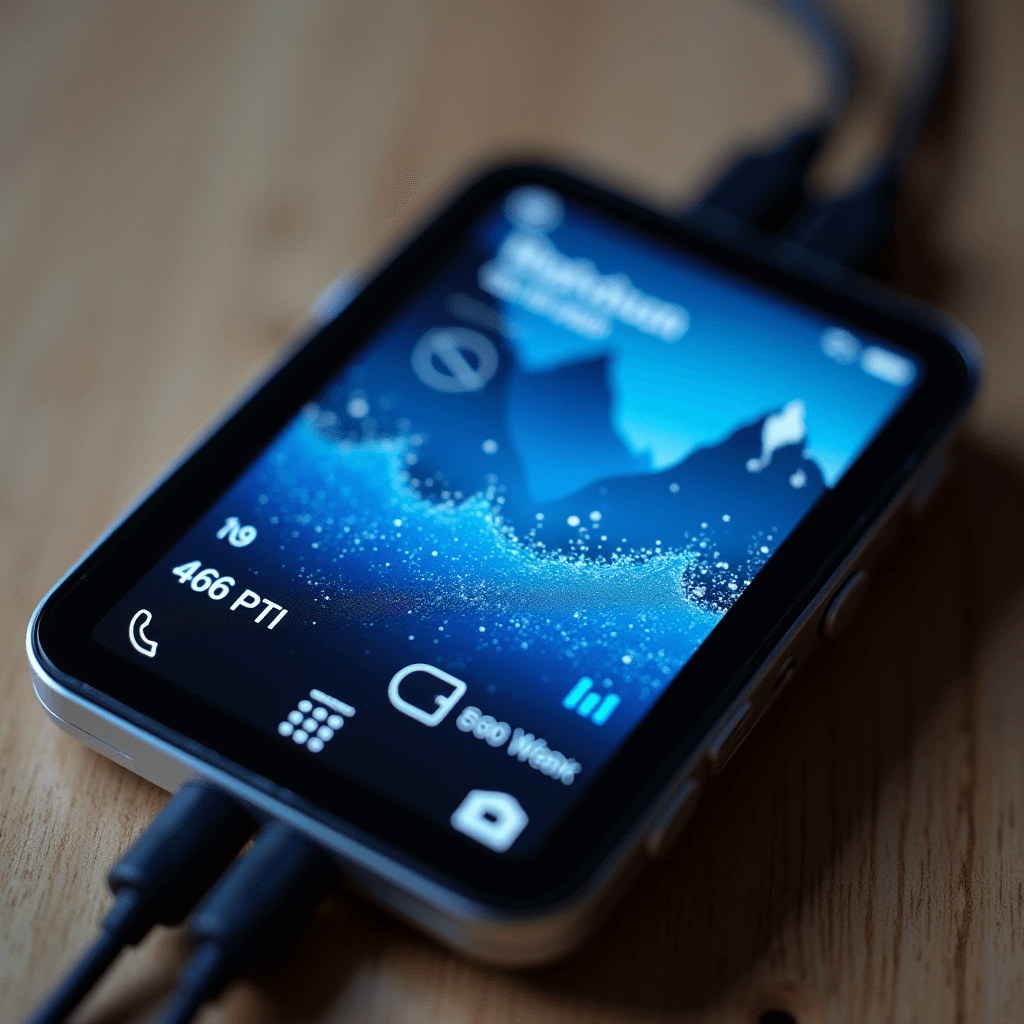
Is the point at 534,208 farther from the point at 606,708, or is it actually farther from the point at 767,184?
the point at 606,708

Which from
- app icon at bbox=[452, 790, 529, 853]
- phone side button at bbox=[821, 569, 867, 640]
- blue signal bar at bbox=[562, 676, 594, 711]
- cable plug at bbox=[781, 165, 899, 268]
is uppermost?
cable plug at bbox=[781, 165, 899, 268]

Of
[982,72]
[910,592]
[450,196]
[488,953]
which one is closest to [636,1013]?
[488,953]

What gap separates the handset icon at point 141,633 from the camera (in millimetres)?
374

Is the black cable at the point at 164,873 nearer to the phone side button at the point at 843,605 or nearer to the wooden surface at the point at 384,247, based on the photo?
the wooden surface at the point at 384,247

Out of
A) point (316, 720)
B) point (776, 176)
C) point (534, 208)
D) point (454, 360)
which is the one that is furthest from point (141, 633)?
point (776, 176)

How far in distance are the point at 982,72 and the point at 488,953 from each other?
564 millimetres

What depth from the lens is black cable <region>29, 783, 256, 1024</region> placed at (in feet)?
1.06

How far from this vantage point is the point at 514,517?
1.36 ft

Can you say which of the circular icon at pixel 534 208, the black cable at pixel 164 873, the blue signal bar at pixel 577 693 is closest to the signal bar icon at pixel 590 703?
the blue signal bar at pixel 577 693

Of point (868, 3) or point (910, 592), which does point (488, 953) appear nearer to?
point (910, 592)

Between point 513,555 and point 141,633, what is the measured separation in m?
0.13

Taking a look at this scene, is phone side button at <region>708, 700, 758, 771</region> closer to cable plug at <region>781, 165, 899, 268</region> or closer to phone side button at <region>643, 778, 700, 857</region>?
phone side button at <region>643, 778, 700, 857</region>

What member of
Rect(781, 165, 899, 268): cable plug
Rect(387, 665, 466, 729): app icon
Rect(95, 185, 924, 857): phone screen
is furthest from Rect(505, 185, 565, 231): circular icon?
Rect(387, 665, 466, 729): app icon

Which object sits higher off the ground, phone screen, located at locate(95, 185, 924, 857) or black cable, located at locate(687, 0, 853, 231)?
black cable, located at locate(687, 0, 853, 231)
